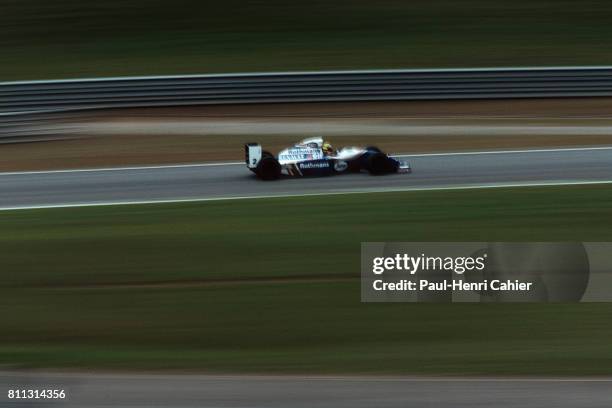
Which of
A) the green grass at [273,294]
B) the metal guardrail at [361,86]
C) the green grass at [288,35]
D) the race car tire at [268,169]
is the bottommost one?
the green grass at [273,294]

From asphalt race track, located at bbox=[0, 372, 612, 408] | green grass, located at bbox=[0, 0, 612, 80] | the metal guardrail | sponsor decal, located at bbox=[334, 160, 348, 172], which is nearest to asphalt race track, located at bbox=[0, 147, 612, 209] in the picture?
sponsor decal, located at bbox=[334, 160, 348, 172]

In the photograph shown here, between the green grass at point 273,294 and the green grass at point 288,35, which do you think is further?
the green grass at point 288,35

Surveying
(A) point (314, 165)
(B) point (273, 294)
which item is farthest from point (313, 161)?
(B) point (273, 294)

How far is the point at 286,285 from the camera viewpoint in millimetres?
10805

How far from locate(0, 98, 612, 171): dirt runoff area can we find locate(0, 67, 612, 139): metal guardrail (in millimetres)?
237

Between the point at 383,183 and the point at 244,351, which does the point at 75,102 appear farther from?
the point at 244,351

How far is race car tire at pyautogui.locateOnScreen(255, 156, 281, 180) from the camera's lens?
16406mm

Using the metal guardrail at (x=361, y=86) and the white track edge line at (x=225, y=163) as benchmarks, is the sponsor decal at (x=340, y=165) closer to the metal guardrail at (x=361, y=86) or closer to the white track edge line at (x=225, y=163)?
the white track edge line at (x=225, y=163)

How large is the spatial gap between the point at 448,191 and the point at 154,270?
598 cm

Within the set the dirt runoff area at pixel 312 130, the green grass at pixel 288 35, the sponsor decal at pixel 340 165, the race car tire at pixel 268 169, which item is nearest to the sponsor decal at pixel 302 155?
the race car tire at pixel 268 169

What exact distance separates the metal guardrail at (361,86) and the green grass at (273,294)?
8.31 meters

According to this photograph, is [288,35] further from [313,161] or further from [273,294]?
[273,294]

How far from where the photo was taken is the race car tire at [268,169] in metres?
16.4

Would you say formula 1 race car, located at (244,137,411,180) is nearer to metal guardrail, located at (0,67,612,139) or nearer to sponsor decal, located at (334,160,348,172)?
sponsor decal, located at (334,160,348,172)
